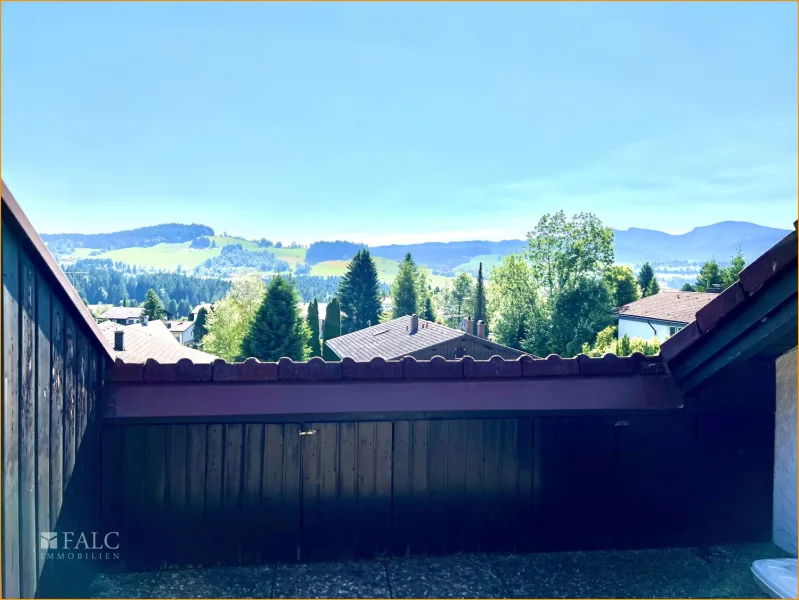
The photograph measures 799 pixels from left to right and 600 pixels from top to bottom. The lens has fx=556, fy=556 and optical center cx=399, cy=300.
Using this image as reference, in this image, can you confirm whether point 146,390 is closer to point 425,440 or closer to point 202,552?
point 202,552

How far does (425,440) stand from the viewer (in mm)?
3912

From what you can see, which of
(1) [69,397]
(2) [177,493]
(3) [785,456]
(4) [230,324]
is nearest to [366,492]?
(2) [177,493]

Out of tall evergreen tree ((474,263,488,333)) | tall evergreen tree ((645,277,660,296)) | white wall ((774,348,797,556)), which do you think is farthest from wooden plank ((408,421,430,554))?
tall evergreen tree ((474,263,488,333))

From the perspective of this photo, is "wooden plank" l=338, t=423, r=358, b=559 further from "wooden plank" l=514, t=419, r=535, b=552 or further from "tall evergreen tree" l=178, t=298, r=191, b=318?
"tall evergreen tree" l=178, t=298, r=191, b=318

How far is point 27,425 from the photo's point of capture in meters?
2.58

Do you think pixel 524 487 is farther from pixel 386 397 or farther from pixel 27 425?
pixel 27 425

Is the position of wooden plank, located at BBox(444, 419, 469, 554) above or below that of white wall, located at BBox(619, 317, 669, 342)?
above

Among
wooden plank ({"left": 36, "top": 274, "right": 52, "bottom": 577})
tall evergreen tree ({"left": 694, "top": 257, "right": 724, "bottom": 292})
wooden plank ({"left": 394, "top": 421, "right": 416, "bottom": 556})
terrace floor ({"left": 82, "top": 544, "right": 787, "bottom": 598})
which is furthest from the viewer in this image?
tall evergreen tree ({"left": 694, "top": 257, "right": 724, "bottom": 292})

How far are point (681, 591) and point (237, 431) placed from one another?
308 cm

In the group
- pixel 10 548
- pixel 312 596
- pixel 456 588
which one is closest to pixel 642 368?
pixel 456 588

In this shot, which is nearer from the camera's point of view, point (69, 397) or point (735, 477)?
point (69, 397)

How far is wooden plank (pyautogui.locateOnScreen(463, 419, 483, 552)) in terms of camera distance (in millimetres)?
3949

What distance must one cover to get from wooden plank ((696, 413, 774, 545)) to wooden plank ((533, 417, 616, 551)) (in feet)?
2.40

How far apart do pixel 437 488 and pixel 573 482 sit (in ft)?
3.27
